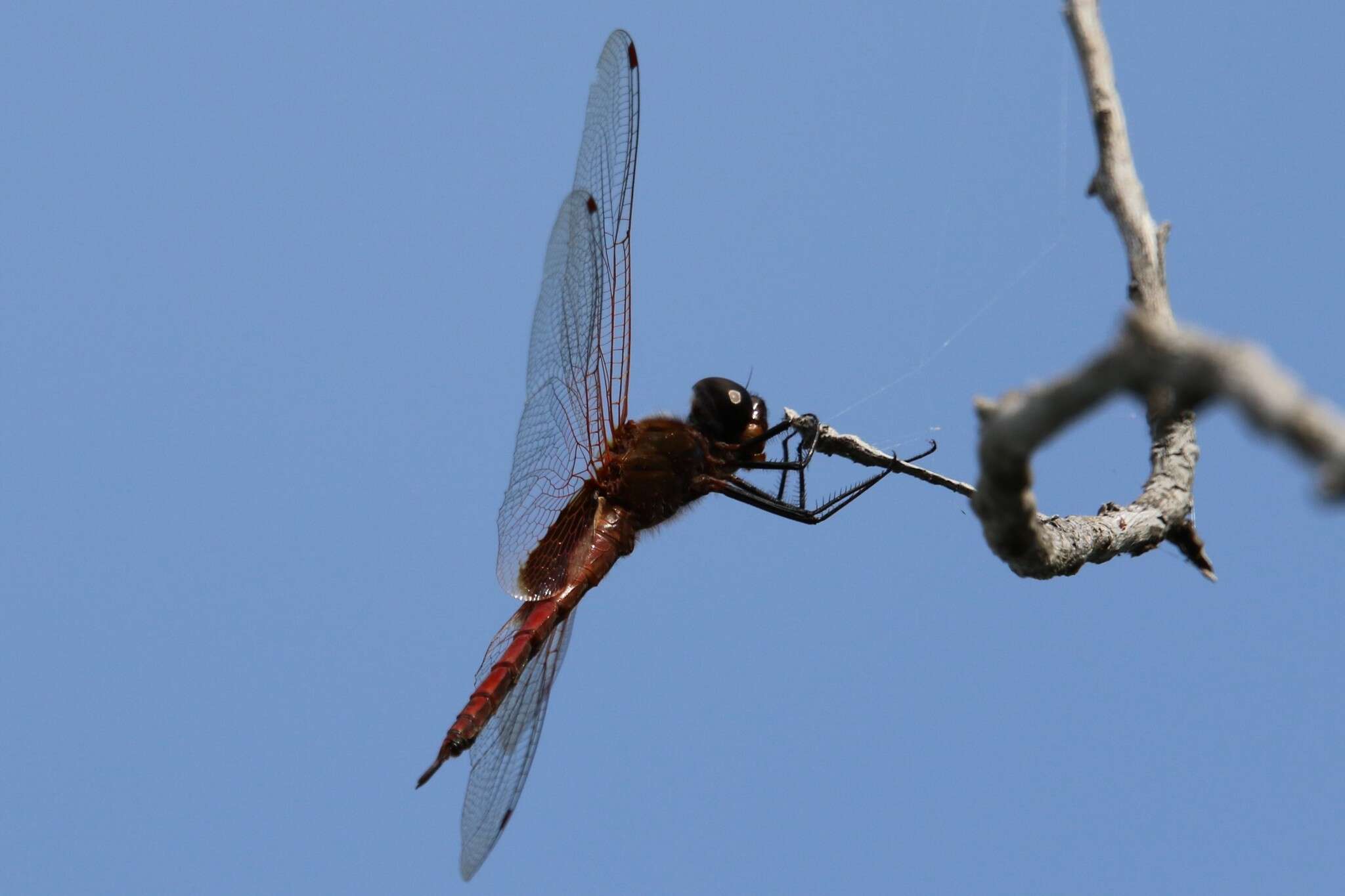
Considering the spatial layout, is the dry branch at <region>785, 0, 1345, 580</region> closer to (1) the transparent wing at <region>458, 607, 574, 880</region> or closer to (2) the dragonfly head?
(2) the dragonfly head

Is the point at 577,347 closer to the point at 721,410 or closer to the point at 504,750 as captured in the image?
the point at 721,410

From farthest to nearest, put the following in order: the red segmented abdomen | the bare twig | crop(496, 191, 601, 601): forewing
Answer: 1. crop(496, 191, 601, 601): forewing
2. the red segmented abdomen
3. the bare twig

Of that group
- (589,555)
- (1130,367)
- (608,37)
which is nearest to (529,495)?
(589,555)

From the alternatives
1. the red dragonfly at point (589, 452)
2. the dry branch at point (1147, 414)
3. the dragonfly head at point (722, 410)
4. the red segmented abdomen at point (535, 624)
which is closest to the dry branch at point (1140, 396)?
the dry branch at point (1147, 414)

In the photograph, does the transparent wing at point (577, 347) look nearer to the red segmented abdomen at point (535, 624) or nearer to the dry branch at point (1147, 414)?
the red segmented abdomen at point (535, 624)

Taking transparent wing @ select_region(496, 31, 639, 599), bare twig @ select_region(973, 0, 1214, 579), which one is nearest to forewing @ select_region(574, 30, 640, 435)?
transparent wing @ select_region(496, 31, 639, 599)

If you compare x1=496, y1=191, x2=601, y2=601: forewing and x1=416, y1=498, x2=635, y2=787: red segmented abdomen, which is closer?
x1=416, y1=498, x2=635, y2=787: red segmented abdomen

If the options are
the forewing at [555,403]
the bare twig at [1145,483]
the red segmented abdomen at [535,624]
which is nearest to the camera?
the bare twig at [1145,483]

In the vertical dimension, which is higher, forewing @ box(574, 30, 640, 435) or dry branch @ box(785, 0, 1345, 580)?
forewing @ box(574, 30, 640, 435)
